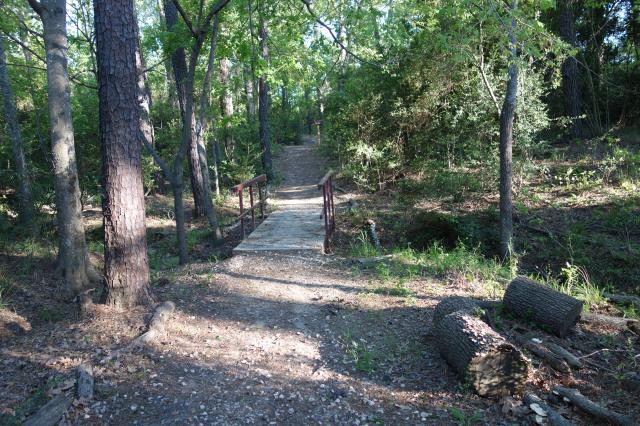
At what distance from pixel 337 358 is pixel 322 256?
3572 mm

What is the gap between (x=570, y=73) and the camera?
14.1m

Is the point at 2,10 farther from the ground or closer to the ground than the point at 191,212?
farther from the ground

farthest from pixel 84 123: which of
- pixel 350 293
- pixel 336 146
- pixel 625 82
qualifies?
pixel 625 82

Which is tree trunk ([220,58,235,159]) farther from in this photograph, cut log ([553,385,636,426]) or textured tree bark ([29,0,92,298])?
cut log ([553,385,636,426])

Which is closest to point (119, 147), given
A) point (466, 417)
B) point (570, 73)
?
point (466, 417)

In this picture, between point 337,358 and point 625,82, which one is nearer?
point 337,358

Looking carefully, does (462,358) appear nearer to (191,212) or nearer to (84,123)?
(191,212)

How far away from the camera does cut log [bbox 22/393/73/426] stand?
3076 millimetres

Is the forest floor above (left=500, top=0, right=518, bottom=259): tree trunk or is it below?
below

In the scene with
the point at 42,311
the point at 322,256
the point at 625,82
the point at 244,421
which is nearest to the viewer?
the point at 244,421

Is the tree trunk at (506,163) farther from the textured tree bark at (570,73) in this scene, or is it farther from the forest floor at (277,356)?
the textured tree bark at (570,73)

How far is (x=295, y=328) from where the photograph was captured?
5008 millimetres

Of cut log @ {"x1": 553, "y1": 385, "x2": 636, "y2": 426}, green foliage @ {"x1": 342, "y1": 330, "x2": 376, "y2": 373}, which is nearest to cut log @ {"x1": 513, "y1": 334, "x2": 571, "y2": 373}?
cut log @ {"x1": 553, "y1": 385, "x2": 636, "y2": 426}

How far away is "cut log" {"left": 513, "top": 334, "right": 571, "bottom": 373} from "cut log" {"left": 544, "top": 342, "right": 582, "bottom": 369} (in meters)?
0.10
